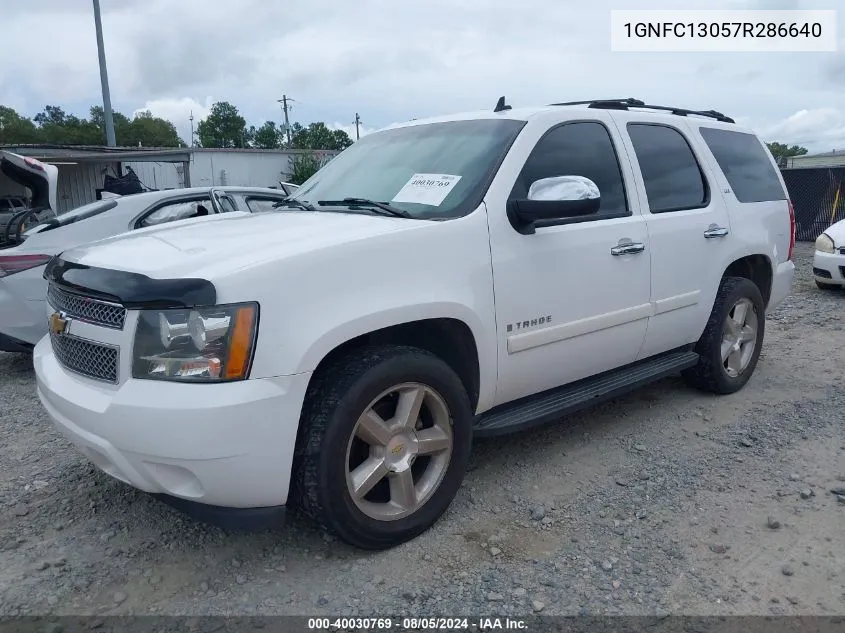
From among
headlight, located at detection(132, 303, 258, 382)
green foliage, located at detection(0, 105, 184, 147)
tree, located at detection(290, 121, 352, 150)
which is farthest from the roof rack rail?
tree, located at detection(290, 121, 352, 150)

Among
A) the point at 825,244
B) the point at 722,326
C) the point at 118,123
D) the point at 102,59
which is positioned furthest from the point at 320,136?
the point at 722,326

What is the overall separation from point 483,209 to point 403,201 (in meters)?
0.41

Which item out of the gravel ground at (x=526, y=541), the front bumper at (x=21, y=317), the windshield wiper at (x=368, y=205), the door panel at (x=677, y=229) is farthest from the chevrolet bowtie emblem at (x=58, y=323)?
the door panel at (x=677, y=229)

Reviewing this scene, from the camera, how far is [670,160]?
4.20 meters

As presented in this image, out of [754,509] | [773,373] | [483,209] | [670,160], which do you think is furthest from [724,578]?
[773,373]

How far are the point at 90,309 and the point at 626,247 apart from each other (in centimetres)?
260

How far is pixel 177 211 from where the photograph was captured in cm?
598

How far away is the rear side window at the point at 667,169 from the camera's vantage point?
3988 mm

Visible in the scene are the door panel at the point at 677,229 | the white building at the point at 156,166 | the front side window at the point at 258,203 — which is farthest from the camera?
the white building at the point at 156,166

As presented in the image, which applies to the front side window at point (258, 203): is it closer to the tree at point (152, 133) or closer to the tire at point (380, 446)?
the tire at point (380, 446)

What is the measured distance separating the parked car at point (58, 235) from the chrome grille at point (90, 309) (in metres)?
2.59

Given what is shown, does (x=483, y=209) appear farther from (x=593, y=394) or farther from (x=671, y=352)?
(x=671, y=352)

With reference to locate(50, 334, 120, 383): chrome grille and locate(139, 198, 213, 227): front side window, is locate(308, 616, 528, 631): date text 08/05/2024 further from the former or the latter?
locate(139, 198, 213, 227): front side window

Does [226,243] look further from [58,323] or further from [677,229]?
[677,229]
